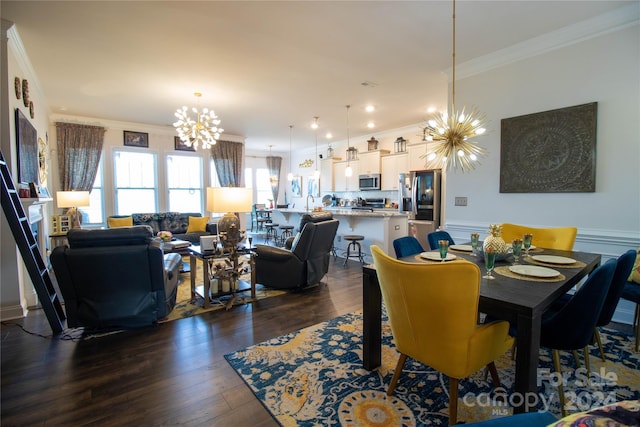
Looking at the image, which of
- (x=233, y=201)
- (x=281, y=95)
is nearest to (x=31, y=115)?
(x=233, y=201)

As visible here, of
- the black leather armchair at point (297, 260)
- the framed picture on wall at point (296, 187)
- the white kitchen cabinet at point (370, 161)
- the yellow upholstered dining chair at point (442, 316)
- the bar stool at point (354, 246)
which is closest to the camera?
the yellow upholstered dining chair at point (442, 316)

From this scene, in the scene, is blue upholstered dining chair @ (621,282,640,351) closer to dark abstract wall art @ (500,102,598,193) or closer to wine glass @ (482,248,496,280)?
dark abstract wall art @ (500,102,598,193)

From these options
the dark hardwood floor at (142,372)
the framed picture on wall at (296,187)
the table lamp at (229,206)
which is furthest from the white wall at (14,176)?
the framed picture on wall at (296,187)

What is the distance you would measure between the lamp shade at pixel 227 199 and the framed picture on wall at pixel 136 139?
4.59 meters

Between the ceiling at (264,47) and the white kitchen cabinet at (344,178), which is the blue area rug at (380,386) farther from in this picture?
the white kitchen cabinet at (344,178)

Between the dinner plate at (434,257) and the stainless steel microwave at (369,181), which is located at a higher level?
the stainless steel microwave at (369,181)

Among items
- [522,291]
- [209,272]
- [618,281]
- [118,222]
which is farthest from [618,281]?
[118,222]

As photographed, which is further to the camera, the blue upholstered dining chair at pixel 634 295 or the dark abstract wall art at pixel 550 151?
the dark abstract wall art at pixel 550 151

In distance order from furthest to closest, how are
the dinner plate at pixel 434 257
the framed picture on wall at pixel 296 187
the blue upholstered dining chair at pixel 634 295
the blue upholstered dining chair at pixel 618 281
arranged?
the framed picture on wall at pixel 296 187 < the blue upholstered dining chair at pixel 634 295 < the dinner plate at pixel 434 257 < the blue upholstered dining chair at pixel 618 281

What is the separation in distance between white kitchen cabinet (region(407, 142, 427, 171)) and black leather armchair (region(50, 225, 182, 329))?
545cm

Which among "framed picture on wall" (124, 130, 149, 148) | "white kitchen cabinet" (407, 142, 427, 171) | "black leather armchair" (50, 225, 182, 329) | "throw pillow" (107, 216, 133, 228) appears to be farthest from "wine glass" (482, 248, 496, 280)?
"framed picture on wall" (124, 130, 149, 148)

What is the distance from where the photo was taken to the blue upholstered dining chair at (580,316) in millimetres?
1606

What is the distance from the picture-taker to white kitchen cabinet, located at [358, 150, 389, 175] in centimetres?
764

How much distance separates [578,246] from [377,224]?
276cm
